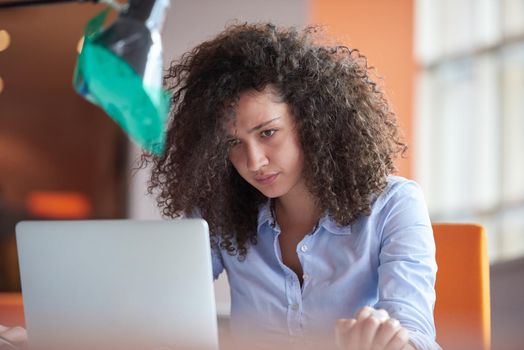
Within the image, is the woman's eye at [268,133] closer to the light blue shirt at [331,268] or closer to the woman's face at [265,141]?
the woman's face at [265,141]

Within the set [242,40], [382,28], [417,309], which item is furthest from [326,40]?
[382,28]

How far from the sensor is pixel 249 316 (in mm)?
1798

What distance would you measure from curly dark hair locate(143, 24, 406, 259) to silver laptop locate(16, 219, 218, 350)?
1.80ft

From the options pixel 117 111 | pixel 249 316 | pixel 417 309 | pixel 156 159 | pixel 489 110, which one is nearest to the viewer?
pixel 117 111

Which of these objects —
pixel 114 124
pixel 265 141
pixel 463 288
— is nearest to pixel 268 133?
pixel 265 141

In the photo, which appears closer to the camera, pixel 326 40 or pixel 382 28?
pixel 326 40

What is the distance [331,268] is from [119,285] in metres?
0.65

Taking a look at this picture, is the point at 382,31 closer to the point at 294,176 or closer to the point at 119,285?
the point at 294,176

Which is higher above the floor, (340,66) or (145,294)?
(340,66)

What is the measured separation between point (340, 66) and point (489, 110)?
296 cm

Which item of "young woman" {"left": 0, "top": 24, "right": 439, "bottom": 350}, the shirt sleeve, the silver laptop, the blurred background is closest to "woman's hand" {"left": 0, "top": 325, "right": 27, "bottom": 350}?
the silver laptop

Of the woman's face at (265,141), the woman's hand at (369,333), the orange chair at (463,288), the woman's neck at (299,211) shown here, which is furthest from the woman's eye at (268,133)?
the woman's hand at (369,333)

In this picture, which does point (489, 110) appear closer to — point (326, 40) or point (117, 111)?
point (326, 40)

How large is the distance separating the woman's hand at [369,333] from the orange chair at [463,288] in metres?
0.47
